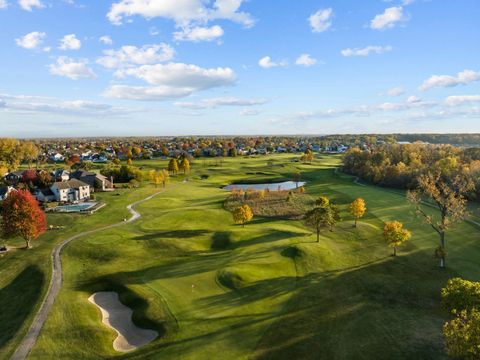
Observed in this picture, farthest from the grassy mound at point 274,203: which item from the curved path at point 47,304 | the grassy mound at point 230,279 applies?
the curved path at point 47,304

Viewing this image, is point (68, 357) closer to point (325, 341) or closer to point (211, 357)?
point (211, 357)

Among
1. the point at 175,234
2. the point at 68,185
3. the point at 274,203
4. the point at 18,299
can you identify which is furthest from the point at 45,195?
the point at 274,203

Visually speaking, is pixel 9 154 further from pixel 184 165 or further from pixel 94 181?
pixel 184 165

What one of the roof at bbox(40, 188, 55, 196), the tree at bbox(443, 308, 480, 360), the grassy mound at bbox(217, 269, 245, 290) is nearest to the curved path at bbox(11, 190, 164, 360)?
the grassy mound at bbox(217, 269, 245, 290)

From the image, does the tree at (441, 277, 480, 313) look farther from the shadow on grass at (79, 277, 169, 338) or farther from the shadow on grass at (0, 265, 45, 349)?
the shadow on grass at (0, 265, 45, 349)

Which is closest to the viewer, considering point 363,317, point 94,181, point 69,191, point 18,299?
point 363,317

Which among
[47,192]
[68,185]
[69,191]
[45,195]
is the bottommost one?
[45,195]

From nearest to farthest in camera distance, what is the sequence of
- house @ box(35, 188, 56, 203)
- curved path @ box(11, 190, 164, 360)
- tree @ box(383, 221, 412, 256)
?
curved path @ box(11, 190, 164, 360), tree @ box(383, 221, 412, 256), house @ box(35, 188, 56, 203)
